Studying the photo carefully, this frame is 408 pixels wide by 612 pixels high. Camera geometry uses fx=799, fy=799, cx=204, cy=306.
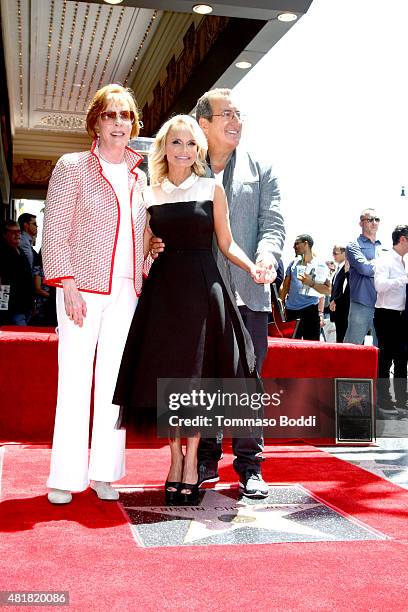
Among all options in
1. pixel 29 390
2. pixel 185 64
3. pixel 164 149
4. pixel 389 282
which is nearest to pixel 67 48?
pixel 185 64

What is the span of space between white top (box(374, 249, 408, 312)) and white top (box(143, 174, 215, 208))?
11.2 feet

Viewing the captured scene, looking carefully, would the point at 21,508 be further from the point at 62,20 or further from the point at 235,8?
the point at 62,20

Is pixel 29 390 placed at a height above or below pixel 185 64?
below

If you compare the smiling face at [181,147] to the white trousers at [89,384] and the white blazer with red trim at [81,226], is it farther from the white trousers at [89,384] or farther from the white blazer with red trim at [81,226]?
the white trousers at [89,384]

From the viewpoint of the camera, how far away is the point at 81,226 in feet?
9.01

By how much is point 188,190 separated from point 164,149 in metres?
0.17

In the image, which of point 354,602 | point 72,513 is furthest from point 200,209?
point 354,602

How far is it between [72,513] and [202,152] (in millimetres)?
1297

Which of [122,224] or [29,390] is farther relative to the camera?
[29,390]

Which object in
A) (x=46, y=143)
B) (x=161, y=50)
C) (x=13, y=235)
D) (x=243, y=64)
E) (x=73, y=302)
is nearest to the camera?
(x=73, y=302)

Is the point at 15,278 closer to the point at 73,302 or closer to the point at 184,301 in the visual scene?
the point at 73,302

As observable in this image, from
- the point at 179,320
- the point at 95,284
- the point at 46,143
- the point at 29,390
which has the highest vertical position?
the point at 46,143

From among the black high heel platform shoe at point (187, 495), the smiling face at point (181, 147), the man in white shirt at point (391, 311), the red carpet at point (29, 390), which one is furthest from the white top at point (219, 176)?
the man in white shirt at point (391, 311)

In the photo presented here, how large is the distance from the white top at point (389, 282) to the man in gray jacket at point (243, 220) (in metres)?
3.09
